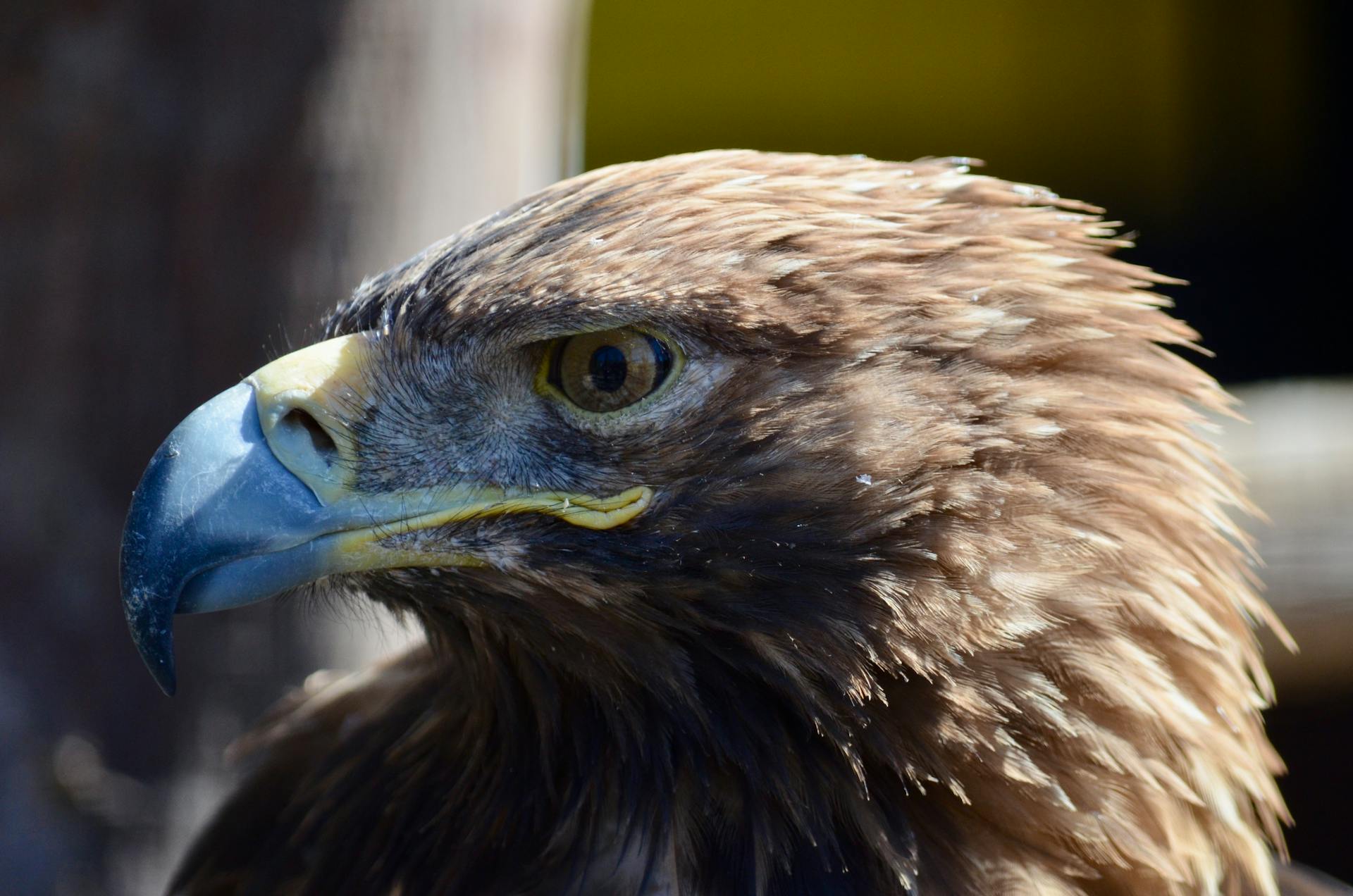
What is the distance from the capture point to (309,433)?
178 centimetres

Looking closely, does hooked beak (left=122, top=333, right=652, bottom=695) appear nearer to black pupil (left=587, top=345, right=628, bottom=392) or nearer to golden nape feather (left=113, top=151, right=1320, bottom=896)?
golden nape feather (left=113, top=151, right=1320, bottom=896)

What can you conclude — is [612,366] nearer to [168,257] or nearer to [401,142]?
[401,142]

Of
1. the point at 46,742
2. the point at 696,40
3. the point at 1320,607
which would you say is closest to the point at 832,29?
the point at 696,40

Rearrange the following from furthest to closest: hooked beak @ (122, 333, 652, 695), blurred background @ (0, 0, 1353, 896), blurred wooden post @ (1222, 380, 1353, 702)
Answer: blurred wooden post @ (1222, 380, 1353, 702)
blurred background @ (0, 0, 1353, 896)
hooked beak @ (122, 333, 652, 695)

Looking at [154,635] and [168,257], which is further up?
[168,257]

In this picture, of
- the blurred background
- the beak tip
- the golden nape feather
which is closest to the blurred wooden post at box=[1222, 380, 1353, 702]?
the golden nape feather

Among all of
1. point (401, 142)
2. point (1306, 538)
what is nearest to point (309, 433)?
point (401, 142)

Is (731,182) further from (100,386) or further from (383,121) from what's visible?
(100,386)

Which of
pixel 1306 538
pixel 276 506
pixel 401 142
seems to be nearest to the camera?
pixel 276 506

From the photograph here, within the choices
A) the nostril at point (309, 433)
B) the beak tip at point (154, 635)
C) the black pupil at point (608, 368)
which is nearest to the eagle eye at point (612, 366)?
the black pupil at point (608, 368)

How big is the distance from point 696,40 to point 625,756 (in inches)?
267

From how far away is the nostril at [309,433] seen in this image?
1755 mm

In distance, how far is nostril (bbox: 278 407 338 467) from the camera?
175cm

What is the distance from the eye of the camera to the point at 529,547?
179 cm
